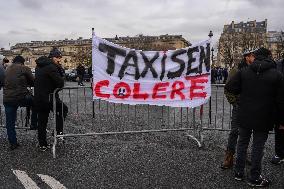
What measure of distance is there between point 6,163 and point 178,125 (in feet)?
15.3

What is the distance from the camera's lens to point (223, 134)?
9.27 metres

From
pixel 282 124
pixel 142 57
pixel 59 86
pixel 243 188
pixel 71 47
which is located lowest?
pixel 243 188

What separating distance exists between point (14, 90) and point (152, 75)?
8.81ft

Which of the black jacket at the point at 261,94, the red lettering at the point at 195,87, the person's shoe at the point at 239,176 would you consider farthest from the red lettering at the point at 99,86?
the person's shoe at the point at 239,176

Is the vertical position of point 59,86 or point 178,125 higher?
point 59,86

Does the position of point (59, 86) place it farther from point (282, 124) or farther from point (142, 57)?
point (282, 124)

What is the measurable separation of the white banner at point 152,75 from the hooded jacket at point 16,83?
153 cm

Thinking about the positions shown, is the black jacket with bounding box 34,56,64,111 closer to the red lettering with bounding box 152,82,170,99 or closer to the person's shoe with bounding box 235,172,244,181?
the red lettering with bounding box 152,82,170,99

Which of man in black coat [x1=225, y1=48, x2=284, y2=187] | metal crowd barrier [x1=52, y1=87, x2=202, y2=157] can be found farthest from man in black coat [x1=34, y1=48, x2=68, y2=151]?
man in black coat [x1=225, y1=48, x2=284, y2=187]

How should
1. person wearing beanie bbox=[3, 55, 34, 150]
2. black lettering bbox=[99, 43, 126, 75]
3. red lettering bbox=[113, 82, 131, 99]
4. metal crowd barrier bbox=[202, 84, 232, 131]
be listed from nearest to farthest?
black lettering bbox=[99, 43, 126, 75], red lettering bbox=[113, 82, 131, 99], person wearing beanie bbox=[3, 55, 34, 150], metal crowd barrier bbox=[202, 84, 232, 131]

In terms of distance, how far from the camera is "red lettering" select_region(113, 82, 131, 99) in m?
7.60

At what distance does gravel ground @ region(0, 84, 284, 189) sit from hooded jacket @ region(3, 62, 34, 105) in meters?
0.98

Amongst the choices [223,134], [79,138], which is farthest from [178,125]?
[79,138]

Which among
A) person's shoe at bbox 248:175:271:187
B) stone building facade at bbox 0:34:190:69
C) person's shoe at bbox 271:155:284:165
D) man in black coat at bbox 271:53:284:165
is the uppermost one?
stone building facade at bbox 0:34:190:69
